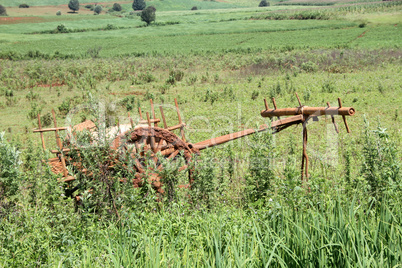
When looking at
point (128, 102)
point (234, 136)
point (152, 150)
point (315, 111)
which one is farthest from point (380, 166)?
point (128, 102)

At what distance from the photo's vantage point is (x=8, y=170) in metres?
4.86

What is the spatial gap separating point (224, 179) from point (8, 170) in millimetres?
2962

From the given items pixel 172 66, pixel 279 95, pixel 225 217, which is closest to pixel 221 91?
pixel 279 95

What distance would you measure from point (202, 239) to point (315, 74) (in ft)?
61.1

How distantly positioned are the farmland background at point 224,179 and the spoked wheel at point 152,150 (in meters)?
0.21

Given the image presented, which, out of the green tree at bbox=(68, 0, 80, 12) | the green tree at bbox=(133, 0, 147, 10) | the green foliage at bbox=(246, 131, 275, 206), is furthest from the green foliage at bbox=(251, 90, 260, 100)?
the green tree at bbox=(133, 0, 147, 10)

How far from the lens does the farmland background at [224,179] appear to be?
3316 mm

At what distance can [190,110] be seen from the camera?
14656 mm

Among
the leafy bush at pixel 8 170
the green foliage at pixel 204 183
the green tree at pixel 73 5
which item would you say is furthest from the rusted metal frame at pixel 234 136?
the green tree at pixel 73 5

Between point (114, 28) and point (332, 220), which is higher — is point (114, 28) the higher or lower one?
the higher one

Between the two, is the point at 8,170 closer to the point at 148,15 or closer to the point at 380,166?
the point at 380,166

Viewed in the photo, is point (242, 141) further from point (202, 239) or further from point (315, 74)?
point (315, 74)

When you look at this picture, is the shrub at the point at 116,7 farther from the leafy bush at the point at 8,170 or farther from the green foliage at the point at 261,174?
the green foliage at the point at 261,174

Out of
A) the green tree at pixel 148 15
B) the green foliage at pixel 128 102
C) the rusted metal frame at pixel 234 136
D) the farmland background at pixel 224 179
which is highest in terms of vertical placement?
the green tree at pixel 148 15
